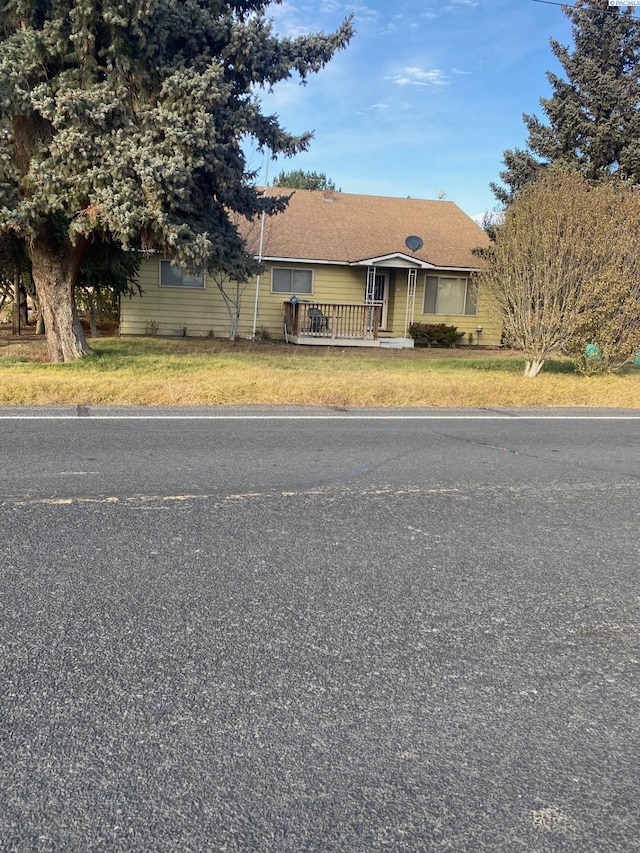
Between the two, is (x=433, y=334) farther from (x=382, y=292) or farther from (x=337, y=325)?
(x=337, y=325)

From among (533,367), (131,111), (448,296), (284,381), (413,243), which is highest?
(131,111)

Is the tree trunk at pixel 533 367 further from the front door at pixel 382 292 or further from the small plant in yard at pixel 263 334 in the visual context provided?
the small plant in yard at pixel 263 334

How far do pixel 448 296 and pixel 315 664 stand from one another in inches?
869

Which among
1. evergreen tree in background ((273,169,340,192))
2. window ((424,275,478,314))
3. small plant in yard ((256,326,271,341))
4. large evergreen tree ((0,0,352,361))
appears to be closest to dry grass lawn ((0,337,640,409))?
large evergreen tree ((0,0,352,361))

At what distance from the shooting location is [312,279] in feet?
75.0

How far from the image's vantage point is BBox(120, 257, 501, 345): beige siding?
22391 millimetres

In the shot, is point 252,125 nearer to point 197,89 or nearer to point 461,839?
point 197,89

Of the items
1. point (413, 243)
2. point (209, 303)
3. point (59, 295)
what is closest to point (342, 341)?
point (413, 243)

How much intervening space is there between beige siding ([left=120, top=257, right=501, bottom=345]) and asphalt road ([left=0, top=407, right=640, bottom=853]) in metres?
17.4

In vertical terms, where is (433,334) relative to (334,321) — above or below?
below

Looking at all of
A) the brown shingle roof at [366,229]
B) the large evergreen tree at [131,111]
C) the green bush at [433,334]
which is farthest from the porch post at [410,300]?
the large evergreen tree at [131,111]

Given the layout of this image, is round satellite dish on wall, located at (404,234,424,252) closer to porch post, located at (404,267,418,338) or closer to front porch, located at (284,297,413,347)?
porch post, located at (404,267,418,338)

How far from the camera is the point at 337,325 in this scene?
70.7ft

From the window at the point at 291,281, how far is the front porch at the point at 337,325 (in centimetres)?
111
